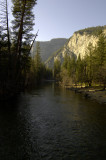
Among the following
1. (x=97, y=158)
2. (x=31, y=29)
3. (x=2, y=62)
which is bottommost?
(x=97, y=158)

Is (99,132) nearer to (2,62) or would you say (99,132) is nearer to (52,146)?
(52,146)

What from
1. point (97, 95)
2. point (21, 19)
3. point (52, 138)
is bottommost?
point (52, 138)

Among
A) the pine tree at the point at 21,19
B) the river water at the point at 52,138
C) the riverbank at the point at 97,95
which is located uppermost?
the pine tree at the point at 21,19

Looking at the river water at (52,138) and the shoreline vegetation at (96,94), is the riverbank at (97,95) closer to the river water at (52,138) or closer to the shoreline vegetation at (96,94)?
the shoreline vegetation at (96,94)

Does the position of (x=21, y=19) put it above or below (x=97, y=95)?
above

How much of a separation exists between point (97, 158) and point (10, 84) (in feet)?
63.1

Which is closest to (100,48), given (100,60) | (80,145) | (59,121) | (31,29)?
(100,60)

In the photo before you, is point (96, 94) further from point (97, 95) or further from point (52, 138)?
point (52, 138)

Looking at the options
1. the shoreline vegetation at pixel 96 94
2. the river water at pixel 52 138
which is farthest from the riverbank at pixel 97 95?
the river water at pixel 52 138

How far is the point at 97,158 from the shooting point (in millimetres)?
7016

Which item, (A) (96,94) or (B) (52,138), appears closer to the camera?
(B) (52,138)

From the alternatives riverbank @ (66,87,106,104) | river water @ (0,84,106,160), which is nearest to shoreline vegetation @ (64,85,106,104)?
riverbank @ (66,87,106,104)

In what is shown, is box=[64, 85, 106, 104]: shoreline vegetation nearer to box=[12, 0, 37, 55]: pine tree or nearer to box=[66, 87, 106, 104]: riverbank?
box=[66, 87, 106, 104]: riverbank

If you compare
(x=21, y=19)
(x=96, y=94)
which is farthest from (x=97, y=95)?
(x=21, y=19)
